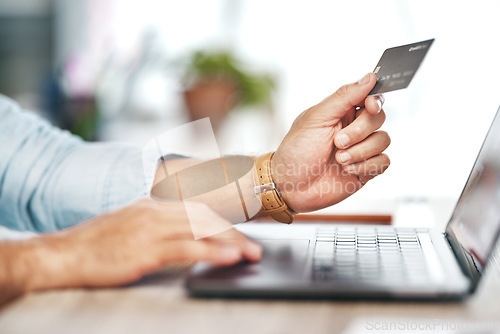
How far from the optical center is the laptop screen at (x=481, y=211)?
527 mm

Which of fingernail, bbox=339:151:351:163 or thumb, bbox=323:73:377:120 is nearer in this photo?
thumb, bbox=323:73:377:120

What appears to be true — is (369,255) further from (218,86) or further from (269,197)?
(218,86)

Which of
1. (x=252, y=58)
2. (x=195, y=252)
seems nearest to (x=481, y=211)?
(x=195, y=252)

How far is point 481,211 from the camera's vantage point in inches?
23.6

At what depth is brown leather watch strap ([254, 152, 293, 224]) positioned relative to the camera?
35.6 inches

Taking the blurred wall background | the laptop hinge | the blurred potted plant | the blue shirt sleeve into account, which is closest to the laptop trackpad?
the laptop hinge

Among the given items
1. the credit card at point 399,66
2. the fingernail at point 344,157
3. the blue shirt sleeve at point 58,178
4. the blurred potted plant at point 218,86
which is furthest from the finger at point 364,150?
the blurred potted plant at point 218,86

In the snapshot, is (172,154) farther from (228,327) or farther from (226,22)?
(226,22)

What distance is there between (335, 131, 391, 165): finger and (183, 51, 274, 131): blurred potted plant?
1.16m

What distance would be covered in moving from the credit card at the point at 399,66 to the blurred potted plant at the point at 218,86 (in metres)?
1.27

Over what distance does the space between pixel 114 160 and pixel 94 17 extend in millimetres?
3050

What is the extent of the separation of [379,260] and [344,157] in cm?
29

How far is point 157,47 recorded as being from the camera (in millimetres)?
3174

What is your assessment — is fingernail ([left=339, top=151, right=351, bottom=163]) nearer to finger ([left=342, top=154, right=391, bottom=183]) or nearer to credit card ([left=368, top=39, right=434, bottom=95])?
finger ([left=342, top=154, right=391, bottom=183])
